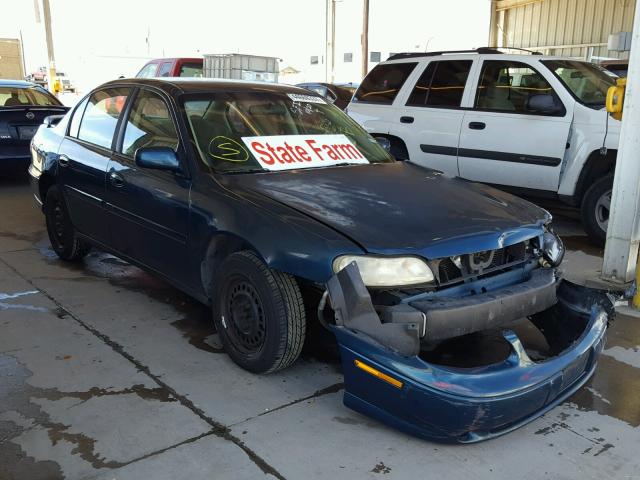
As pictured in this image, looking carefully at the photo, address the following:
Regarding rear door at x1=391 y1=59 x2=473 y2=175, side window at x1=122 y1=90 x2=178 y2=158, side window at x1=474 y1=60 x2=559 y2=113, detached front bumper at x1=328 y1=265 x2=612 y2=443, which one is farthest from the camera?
rear door at x1=391 y1=59 x2=473 y2=175

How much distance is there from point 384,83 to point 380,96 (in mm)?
177

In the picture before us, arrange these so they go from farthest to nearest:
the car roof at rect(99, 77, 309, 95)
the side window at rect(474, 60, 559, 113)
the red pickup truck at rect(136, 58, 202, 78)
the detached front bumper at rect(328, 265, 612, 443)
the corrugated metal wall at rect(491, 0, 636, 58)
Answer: the corrugated metal wall at rect(491, 0, 636, 58) < the red pickup truck at rect(136, 58, 202, 78) < the side window at rect(474, 60, 559, 113) < the car roof at rect(99, 77, 309, 95) < the detached front bumper at rect(328, 265, 612, 443)

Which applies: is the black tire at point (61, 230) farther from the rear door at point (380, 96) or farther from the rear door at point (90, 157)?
the rear door at point (380, 96)

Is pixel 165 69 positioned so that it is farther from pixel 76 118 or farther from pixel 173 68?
pixel 76 118

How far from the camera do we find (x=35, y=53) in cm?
4125

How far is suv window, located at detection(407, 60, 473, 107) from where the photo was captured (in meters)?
6.58

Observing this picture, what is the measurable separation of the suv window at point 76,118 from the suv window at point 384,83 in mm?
3647

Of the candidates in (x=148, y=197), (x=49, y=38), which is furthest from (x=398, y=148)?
(x=49, y=38)

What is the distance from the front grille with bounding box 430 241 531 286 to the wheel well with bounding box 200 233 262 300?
0.95 meters

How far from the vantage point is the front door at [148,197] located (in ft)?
11.6

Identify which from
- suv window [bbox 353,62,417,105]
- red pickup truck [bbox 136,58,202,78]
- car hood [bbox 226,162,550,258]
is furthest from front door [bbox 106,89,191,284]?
red pickup truck [bbox 136,58,202,78]

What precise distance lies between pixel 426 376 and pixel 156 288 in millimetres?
2790

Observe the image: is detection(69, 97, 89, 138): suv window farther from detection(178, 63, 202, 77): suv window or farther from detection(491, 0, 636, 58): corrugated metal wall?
detection(491, 0, 636, 58): corrugated metal wall

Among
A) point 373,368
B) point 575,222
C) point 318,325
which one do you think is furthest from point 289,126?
point 575,222
